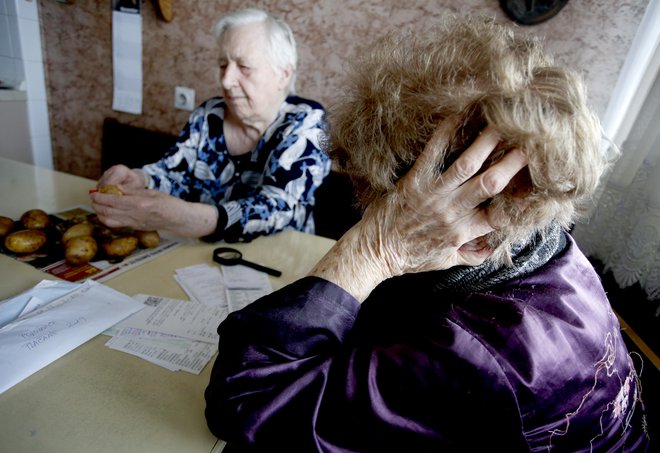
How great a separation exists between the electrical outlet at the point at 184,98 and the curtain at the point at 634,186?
7.44 ft

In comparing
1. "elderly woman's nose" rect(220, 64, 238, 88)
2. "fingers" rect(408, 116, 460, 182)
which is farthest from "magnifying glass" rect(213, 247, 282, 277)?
"elderly woman's nose" rect(220, 64, 238, 88)

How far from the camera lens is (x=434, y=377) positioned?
1.59 feet

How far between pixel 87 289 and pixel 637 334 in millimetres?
1325

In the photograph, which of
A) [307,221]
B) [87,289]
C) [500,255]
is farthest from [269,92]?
[500,255]

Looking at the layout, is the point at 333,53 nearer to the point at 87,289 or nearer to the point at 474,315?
the point at 87,289

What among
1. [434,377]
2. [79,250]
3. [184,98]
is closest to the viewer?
[434,377]

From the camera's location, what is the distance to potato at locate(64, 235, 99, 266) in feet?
3.05

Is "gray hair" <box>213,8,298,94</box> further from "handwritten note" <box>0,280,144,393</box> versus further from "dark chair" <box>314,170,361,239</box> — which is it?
"handwritten note" <box>0,280,144,393</box>

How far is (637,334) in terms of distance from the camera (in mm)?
891

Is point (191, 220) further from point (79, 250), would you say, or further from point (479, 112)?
point (479, 112)

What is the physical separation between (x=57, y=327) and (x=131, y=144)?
2.13 meters

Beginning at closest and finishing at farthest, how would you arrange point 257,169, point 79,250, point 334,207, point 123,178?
point 79,250 < point 123,178 < point 257,169 < point 334,207

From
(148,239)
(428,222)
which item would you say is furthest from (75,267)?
(428,222)

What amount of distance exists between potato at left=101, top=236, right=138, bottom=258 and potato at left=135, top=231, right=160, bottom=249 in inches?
1.8
